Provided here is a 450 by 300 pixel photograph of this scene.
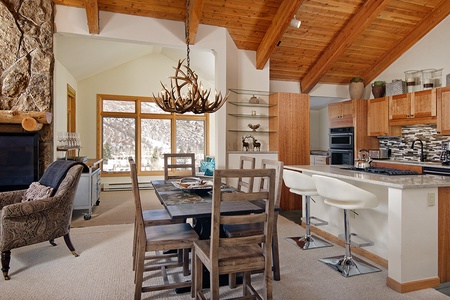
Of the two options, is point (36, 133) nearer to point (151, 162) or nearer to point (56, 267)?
point (56, 267)

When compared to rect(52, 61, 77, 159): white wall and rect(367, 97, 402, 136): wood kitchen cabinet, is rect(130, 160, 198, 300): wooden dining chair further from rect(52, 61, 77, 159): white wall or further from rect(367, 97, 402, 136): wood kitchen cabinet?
rect(367, 97, 402, 136): wood kitchen cabinet

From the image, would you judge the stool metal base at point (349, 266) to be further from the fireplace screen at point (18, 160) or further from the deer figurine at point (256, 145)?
the fireplace screen at point (18, 160)

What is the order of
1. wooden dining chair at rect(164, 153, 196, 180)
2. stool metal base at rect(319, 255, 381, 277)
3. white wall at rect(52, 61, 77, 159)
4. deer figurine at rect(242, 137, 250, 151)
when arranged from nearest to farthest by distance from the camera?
1. stool metal base at rect(319, 255, 381, 277)
2. wooden dining chair at rect(164, 153, 196, 180)
3. white wall at rect(52, 61, 77, 159)
4. deer figurine at rect(242, 137, 250, 151)

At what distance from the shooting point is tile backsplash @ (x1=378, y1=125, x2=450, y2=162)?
5.16 meters

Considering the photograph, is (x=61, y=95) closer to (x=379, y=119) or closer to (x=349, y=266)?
(x=349, y=266)

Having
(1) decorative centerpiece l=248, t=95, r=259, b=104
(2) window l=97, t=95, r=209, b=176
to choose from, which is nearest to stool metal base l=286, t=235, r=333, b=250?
(1) decorative centerpiece l=248, t=95, r=259, b=104

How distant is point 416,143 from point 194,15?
15.0 feet

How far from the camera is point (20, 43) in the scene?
13.7 feet

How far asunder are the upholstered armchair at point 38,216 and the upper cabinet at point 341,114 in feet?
17.5

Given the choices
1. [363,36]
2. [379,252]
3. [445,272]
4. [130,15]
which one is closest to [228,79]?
[130,15]

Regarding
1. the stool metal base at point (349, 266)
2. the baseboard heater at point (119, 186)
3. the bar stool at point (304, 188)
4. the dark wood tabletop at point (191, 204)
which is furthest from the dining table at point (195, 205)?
the baseboard heater at point (119, 186)

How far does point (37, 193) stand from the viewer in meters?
3.36

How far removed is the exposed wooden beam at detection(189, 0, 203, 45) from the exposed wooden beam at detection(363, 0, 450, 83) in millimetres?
4052

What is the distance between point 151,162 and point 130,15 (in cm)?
447
